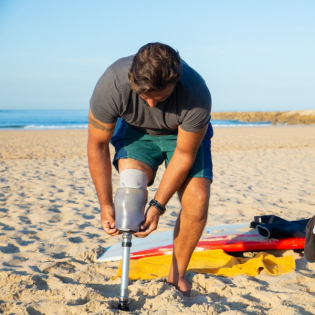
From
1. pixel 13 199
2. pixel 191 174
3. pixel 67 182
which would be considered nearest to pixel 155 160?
pixel 191 174

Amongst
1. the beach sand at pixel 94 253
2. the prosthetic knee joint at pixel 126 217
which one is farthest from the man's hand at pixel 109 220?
the beach sand at pixel 94 253

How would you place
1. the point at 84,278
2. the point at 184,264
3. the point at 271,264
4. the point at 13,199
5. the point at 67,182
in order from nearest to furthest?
1. the point at 184,264
2. the point at 84,278
3. the point at 271,264
4. the point at 13,199
5. the point at 67,182

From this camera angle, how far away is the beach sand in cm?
236

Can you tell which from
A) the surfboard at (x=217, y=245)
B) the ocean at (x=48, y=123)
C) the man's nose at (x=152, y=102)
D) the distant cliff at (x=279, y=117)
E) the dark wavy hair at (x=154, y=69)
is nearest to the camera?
the dark wavy hair at (x=154, y=69)

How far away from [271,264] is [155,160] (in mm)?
1234

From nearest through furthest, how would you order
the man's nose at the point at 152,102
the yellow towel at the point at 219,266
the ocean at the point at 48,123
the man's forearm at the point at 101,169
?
the man's nose at the point at 152,102, the man's forearm at the point at 101,169, the yellow towel at the point at 219,266, the ocean at the point at 48,123

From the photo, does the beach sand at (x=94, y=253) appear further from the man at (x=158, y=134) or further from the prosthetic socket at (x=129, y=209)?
the prosthetic socket at (x=129, y=209)

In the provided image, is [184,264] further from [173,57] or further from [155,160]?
[173,57]

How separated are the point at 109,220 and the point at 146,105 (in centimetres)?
75

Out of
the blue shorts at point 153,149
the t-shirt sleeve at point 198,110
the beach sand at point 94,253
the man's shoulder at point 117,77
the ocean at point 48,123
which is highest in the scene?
the man's shoulder at point 117,77

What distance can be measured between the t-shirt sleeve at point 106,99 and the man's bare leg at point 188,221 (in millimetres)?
701

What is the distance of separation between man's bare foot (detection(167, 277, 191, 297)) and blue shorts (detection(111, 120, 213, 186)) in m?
0.70

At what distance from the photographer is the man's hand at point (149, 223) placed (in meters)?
2.44

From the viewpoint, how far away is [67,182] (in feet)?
23.2
